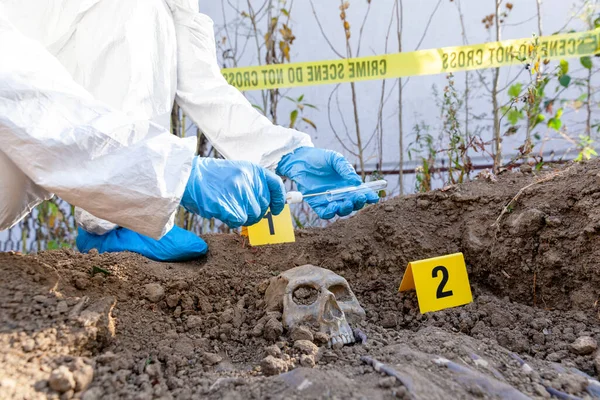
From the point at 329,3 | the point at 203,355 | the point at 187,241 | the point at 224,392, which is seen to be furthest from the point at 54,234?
the point at 224,392

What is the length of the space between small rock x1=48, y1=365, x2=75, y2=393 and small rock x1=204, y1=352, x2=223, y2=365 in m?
0.37

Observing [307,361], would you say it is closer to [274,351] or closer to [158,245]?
[274,351]

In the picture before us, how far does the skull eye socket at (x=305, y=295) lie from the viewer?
160cm

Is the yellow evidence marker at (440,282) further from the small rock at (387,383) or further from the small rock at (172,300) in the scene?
the small rock at (172,300)

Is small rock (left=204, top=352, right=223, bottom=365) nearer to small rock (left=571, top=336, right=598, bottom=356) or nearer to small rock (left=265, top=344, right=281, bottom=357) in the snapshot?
small rock (left=265, top=344, right=281, bottom=357)

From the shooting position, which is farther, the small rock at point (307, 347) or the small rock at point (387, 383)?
the small rock at point (307, 347)

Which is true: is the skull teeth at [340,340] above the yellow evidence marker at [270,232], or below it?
below

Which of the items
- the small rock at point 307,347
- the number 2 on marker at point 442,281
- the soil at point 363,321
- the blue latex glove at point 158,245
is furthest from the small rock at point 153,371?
the blue latex glove at point 158,245

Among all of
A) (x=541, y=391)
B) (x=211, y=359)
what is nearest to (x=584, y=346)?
(x=541, y=391)

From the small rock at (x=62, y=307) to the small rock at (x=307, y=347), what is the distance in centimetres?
56

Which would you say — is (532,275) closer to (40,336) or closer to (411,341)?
(411,341)

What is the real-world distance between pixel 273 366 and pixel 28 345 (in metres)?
0.52

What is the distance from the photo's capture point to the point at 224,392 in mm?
1049

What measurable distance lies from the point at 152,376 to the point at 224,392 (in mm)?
202
